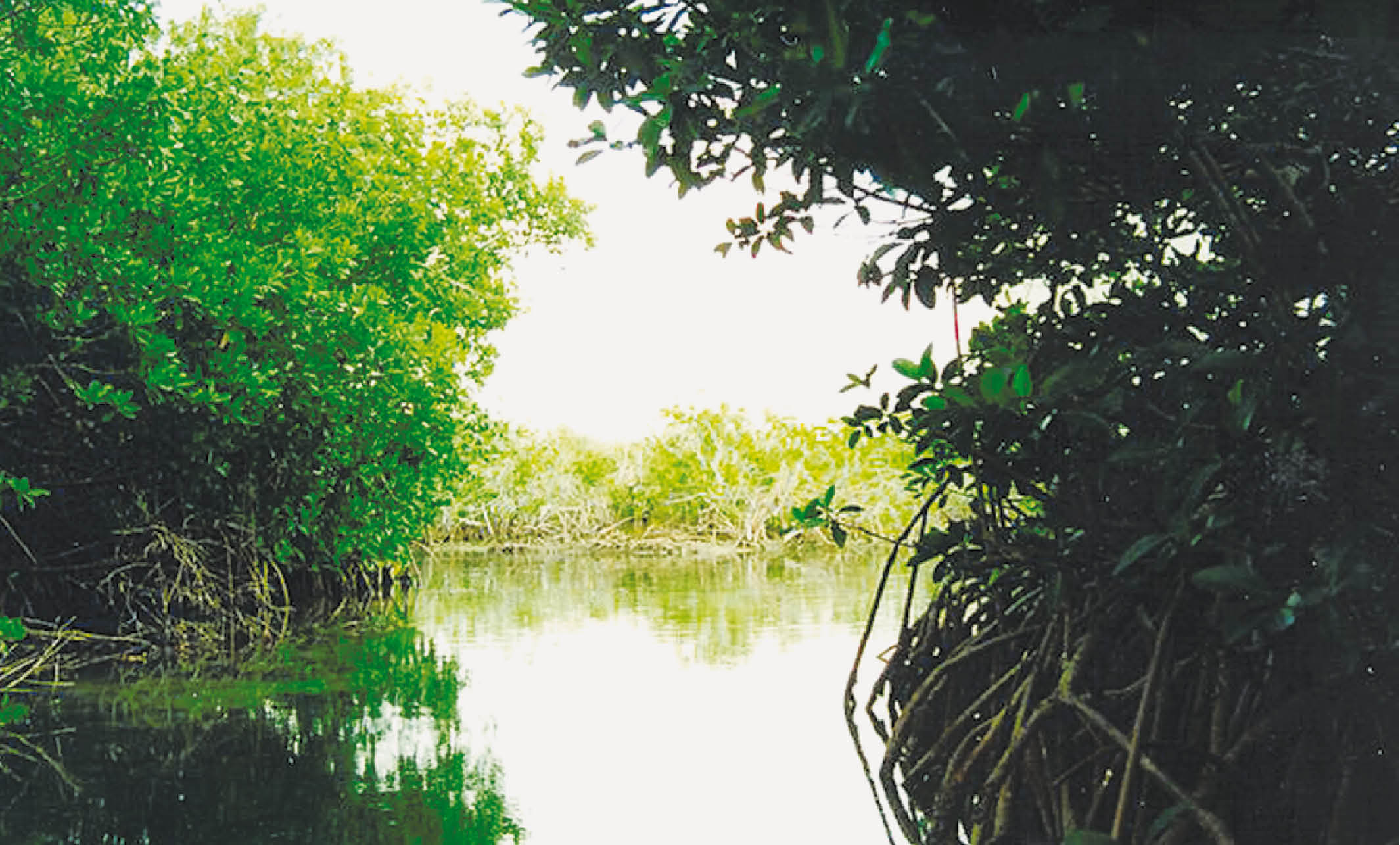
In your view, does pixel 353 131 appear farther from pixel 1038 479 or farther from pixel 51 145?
pixel 1038 479

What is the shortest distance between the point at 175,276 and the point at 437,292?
8.98ft

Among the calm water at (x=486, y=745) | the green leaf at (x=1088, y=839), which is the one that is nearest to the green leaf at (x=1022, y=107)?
the green leaf at (x=1088, y=839)

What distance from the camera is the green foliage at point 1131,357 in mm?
1782

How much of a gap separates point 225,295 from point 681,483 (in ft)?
24.1

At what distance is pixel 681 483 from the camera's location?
12250mm

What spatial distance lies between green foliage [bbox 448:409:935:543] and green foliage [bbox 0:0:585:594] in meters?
3.70

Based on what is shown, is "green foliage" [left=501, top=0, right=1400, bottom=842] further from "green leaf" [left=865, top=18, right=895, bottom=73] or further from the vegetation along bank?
the vegetation along bank

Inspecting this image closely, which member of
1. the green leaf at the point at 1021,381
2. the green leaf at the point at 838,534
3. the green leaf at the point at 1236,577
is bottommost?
the green leaf at the point at 1236,577

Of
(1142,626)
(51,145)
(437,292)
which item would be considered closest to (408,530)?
(437,292)

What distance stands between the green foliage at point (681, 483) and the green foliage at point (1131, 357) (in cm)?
901

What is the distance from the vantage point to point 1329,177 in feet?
6.67

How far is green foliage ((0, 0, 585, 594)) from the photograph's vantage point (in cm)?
453

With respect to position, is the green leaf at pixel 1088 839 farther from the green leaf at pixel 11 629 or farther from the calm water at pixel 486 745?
the green leaf at pixel 11 629

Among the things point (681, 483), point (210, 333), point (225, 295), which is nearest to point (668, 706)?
point (225, 295)
